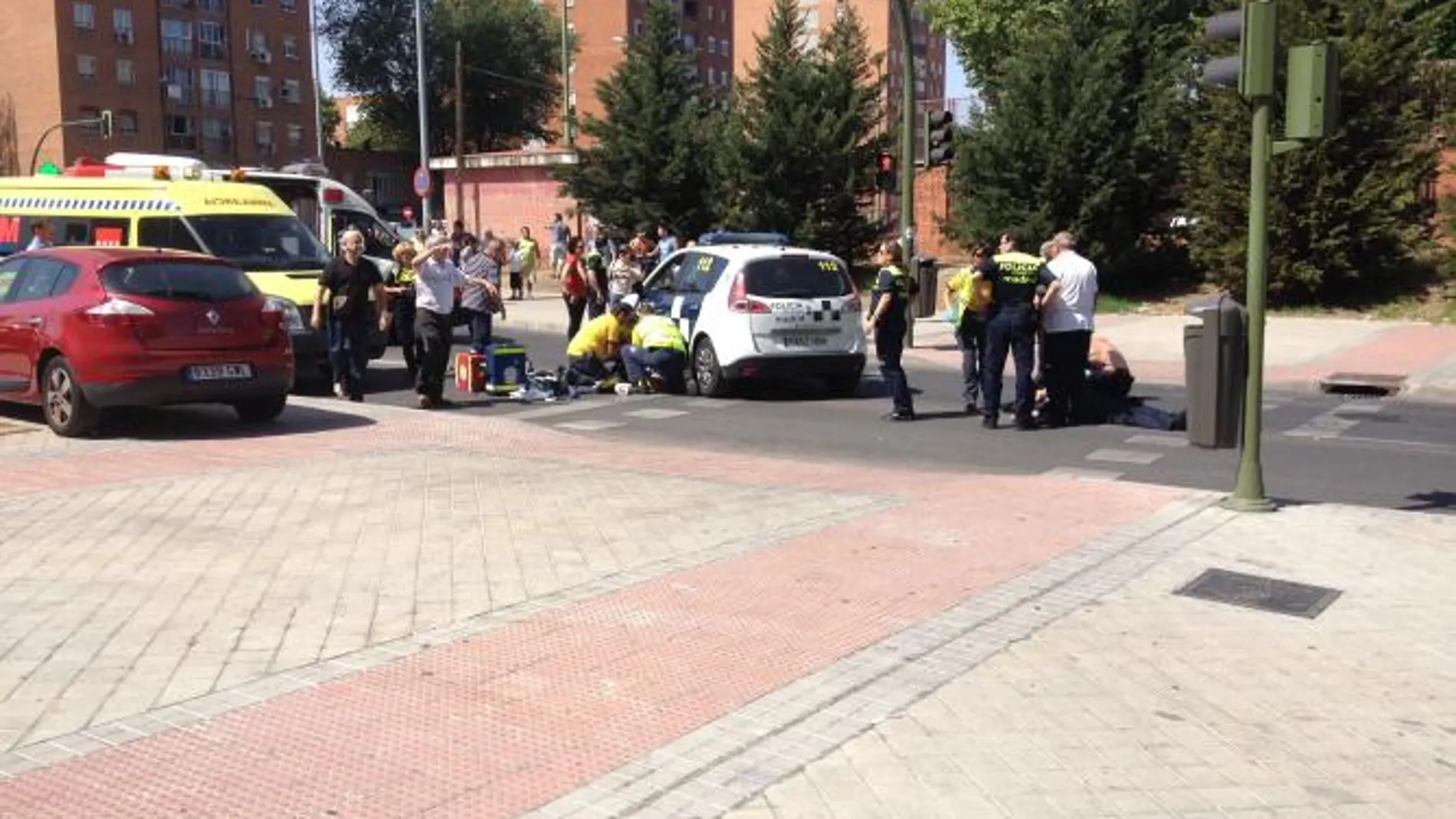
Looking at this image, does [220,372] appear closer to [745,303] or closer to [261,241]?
[261,241]

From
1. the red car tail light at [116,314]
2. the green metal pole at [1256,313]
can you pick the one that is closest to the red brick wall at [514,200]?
the red car tail light at [116,314]

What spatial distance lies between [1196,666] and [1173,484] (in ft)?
14.9

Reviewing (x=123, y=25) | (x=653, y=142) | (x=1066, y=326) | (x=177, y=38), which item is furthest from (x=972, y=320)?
(x=177, y=38)

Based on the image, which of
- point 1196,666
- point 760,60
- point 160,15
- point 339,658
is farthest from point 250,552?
point 160,15

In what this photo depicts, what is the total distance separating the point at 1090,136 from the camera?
2541 centimetres

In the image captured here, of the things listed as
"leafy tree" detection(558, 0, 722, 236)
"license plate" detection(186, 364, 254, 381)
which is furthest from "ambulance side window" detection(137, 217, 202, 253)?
"leafy tree" detection(558, 0, 722, 236)

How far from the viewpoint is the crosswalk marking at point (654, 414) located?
1334 cm

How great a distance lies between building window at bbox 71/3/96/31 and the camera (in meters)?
72.2

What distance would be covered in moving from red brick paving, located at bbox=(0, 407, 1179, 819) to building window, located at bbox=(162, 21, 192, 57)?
264 ft

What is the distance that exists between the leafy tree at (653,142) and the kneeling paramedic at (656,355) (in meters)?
18.0

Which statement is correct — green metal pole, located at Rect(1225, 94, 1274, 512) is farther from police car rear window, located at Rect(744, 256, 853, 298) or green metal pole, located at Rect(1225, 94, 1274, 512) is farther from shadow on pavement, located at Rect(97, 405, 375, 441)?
shadow on pavement, located at Rect(97, 405, 375, 441)

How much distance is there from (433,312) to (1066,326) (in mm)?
6057

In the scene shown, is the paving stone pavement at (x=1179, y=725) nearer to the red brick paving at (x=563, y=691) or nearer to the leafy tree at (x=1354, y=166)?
the red brick paving at (x=563, y=691)

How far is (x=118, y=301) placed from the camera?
1046 cm
